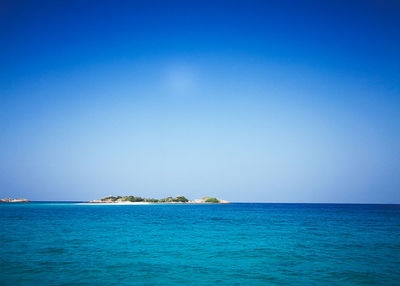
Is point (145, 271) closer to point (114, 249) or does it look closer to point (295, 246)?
point (114, 249)

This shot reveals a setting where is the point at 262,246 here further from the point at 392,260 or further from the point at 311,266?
the point at 392,260

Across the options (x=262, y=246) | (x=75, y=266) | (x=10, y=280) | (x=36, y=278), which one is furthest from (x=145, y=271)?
(x=262, y=246)

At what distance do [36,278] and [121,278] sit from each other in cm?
472

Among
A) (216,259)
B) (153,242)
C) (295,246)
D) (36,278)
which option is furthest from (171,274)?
(295,246)

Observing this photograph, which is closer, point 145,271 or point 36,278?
point 36,278

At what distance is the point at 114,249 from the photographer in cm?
2175

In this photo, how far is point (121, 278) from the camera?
1441cm

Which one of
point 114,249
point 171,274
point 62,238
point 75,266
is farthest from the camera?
point 62,238

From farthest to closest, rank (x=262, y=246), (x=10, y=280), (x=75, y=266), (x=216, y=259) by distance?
1. (x=262, y=246)
2. (x=216, y=259)
3. (x=75, y=266)
4. (x=10, y=280)

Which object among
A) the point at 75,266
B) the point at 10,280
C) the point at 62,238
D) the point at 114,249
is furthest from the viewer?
the point at 62,238

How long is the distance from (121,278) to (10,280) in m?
5.93

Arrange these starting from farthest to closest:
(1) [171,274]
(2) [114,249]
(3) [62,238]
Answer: (3) [62,238]
(2) [114,249]
(1) [171,274]

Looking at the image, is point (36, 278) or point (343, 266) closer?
point (36, 278)

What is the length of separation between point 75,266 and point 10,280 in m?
3.58
